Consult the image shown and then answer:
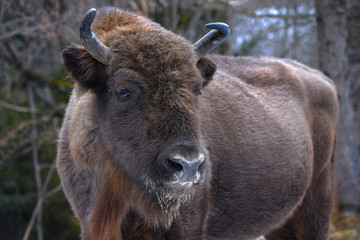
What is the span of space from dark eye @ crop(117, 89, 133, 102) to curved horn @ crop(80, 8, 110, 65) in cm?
33

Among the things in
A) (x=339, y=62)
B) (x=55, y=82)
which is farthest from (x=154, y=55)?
(x=55, y=82)

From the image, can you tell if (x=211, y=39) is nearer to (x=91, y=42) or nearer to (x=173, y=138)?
(x=91, y=42)

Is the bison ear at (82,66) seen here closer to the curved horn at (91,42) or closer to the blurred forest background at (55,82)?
the curved horn at (91,42)

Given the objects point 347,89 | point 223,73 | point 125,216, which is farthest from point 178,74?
point 347,89

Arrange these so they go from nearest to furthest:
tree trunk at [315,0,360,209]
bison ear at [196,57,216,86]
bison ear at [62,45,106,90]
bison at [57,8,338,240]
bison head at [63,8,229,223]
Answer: bison head at [63,8,229,223] → bison at [57,8,338,240] → bison ear at [62,45,106,90] → bison ear at [196,57,216,86] → tree trunk at [315,0,360,209]

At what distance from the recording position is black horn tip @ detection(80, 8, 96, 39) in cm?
400

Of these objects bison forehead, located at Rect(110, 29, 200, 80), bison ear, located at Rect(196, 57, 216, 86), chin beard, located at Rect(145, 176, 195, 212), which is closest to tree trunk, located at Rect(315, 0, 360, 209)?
bison ear, located at Rect(196, 57, 216, 86)

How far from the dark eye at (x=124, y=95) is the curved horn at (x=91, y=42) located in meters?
0.33

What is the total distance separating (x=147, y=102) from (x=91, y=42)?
0.76 metres

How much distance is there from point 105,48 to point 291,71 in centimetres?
364

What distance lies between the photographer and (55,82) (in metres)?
12.2

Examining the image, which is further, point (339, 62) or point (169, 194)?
point (339, 62)

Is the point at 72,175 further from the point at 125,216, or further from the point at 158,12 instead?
the point at 158,12

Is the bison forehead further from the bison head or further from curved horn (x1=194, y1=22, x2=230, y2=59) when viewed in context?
curved horn (x1=194, y1=22, x2=230, y2=59)
